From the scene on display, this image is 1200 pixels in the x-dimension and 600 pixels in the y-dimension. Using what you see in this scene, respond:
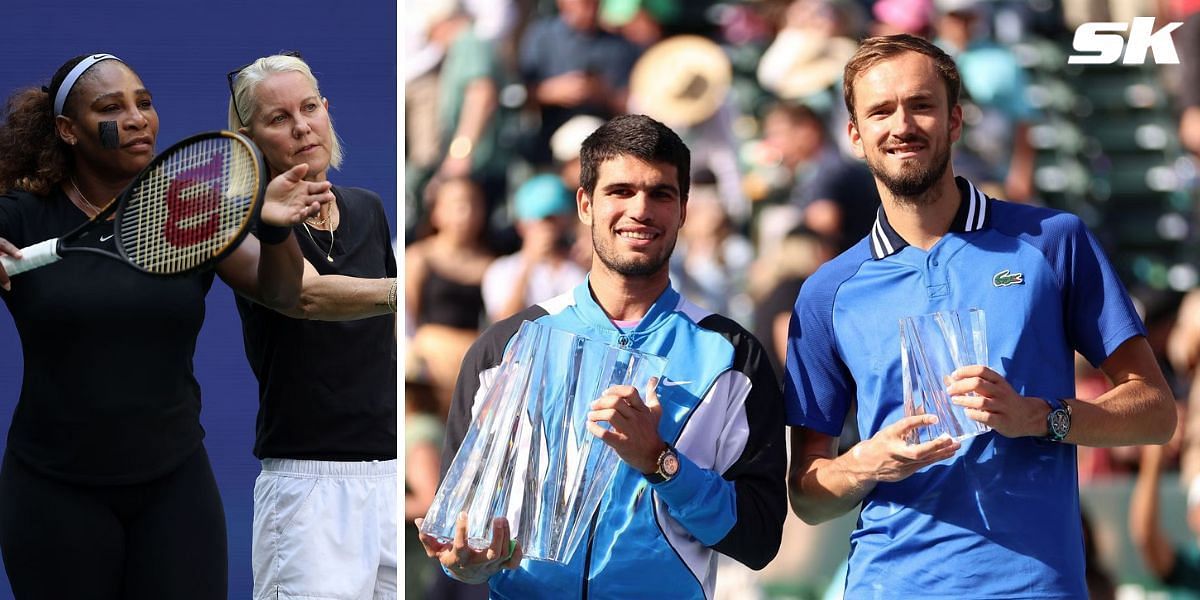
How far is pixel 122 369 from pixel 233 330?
3.81 feet

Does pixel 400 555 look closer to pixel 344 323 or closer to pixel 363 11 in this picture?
pixel 344 323

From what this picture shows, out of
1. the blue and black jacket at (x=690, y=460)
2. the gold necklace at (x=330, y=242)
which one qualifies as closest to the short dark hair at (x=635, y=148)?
the blue and black jacket at (x=690, y=460)

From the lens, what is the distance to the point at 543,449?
2.30 metres

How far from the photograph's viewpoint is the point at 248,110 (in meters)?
3.07

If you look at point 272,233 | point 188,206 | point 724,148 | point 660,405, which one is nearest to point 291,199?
point 272,233

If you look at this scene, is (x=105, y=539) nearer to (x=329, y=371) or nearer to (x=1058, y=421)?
(x=329, y=371)

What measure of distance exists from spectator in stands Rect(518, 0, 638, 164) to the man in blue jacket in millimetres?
438

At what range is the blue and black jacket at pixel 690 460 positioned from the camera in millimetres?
2357

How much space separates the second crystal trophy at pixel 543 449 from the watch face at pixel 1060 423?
2.04 ft

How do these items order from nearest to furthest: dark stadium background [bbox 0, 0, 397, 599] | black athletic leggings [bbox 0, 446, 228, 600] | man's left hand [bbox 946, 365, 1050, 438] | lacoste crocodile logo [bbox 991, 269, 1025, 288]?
1. man's left hand [bbox 946, 365, 1050, 438]
2. lacoste crocodile logo [bbox 991, 269, 1025, 288]
3. black athletic leggings [bbox 0, 446, 228, 600]
4. dark stadium background [bbox 0, 0, 397, 599]

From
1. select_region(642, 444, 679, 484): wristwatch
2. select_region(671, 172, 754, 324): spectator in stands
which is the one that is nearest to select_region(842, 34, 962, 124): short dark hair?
select_region(671, 172, 754, 324): spectator in stands

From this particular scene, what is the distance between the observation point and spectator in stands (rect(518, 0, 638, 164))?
2951 millimetres

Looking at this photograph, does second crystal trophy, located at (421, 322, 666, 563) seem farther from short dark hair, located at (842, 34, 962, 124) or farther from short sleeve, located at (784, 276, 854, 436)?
short dark hair, located at (842, 34, 962, 124)

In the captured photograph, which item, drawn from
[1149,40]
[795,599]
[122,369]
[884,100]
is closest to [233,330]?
[122,369]
